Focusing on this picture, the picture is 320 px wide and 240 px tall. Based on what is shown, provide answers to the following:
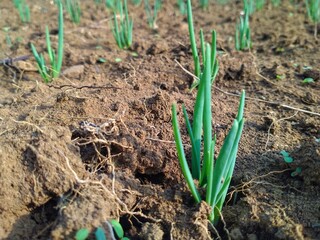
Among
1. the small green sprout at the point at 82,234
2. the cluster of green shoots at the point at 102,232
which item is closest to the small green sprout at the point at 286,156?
the cluster of green shoots at the point at 102,232

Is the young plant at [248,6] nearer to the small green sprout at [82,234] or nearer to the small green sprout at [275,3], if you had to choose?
the small green sprout at [275,3]

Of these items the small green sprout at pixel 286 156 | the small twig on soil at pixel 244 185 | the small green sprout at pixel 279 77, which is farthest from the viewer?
the small green sprout at pixel 279 77

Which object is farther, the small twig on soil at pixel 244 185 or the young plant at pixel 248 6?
the young plant at pixel 248 6

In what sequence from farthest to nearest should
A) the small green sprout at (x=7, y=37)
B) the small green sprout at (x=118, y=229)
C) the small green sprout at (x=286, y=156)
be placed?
the small green sprout at (x=7, y=37) → the small green sprout at (x=286, y=156) → the small green sprout at (x=118, y=229)

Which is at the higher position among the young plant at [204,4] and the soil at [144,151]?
the young plant at [204,4]

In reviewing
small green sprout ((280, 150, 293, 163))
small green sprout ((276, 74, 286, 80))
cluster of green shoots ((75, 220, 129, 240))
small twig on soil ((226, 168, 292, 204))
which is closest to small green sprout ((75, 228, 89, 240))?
cluster of green shoots ((75, 220, 129, 240))

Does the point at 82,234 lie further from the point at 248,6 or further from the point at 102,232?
the point at 248,6

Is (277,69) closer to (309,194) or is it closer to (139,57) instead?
(139,57)

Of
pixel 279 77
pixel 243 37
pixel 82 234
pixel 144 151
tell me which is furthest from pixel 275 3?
pixel 82 234
